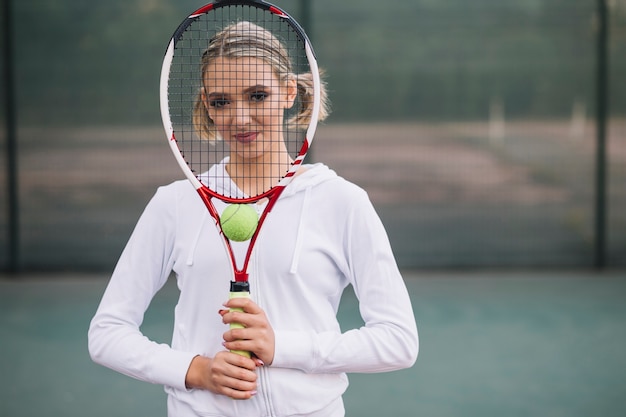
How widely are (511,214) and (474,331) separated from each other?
1.39m

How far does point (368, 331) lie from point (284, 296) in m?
0.14

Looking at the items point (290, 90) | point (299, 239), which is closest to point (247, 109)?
point (290, 90)

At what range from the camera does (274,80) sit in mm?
1510

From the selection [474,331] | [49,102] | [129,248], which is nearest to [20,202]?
[49,102]

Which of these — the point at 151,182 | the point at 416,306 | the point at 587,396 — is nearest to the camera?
the point at 587,396

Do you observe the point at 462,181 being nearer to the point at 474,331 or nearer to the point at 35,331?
the point at 474,331

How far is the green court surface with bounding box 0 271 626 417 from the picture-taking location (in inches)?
126

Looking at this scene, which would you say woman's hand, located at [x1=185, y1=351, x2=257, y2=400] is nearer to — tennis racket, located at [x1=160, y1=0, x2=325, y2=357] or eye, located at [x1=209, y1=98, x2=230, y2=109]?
tennis racket, located at [x1=160, y1=0, x2=325, y2=357]

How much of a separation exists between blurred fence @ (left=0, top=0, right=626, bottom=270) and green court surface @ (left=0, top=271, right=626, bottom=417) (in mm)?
269

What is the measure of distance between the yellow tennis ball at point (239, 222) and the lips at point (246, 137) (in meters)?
0.11

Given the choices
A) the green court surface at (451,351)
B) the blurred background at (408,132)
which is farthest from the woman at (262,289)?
the blurred background at (408,132)

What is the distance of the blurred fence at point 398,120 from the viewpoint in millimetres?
5273

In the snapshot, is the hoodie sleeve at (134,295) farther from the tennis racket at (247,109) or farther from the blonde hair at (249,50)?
the blonde hair at (249,50)

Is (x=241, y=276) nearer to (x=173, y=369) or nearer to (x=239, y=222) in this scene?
(x=239, y=222)
